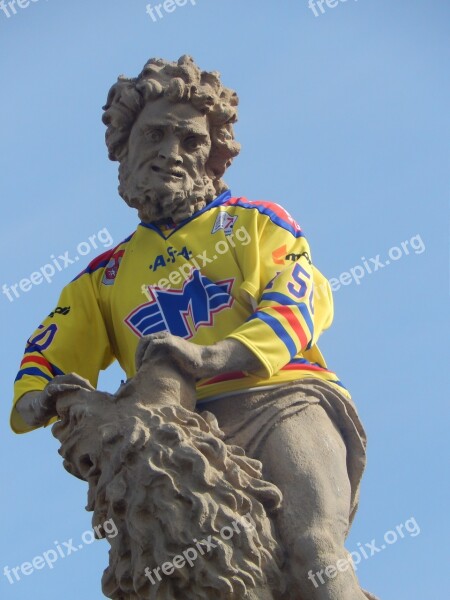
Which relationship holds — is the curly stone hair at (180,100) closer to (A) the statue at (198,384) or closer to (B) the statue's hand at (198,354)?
(A) the statue at (198,384)

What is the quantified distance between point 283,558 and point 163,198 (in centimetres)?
255

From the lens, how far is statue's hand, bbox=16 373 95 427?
9375 millimetres

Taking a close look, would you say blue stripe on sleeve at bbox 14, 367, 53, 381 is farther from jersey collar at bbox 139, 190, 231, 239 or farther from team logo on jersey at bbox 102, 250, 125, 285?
jersey collar at bbox 139, 190, 231, 239

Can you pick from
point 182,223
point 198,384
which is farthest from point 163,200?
point 198,384

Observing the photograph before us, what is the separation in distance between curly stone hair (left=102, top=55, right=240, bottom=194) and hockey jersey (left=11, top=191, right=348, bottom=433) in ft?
1.04

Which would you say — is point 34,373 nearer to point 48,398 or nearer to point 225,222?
point 48,398

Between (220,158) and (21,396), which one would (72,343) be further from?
(220,158)

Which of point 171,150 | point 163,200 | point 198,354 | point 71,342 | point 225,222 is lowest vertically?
point 198,354

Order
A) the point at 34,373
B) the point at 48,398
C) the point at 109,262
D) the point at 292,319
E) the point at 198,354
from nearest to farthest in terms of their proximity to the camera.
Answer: the point at 198,354 → the point at 48,398 → the point at 292,319 → the point at 34,373 → the point at 109,262

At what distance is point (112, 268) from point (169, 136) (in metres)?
0.90

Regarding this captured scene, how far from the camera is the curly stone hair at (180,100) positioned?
1044 cm

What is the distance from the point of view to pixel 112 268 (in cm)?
1048

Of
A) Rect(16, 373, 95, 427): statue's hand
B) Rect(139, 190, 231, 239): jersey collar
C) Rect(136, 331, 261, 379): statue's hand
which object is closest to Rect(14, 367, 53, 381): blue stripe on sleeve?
Rect(16, 373, 95, 427): statue's hand

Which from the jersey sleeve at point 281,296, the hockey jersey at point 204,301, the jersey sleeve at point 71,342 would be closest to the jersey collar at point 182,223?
A: the hockey jersey at point 204,301
